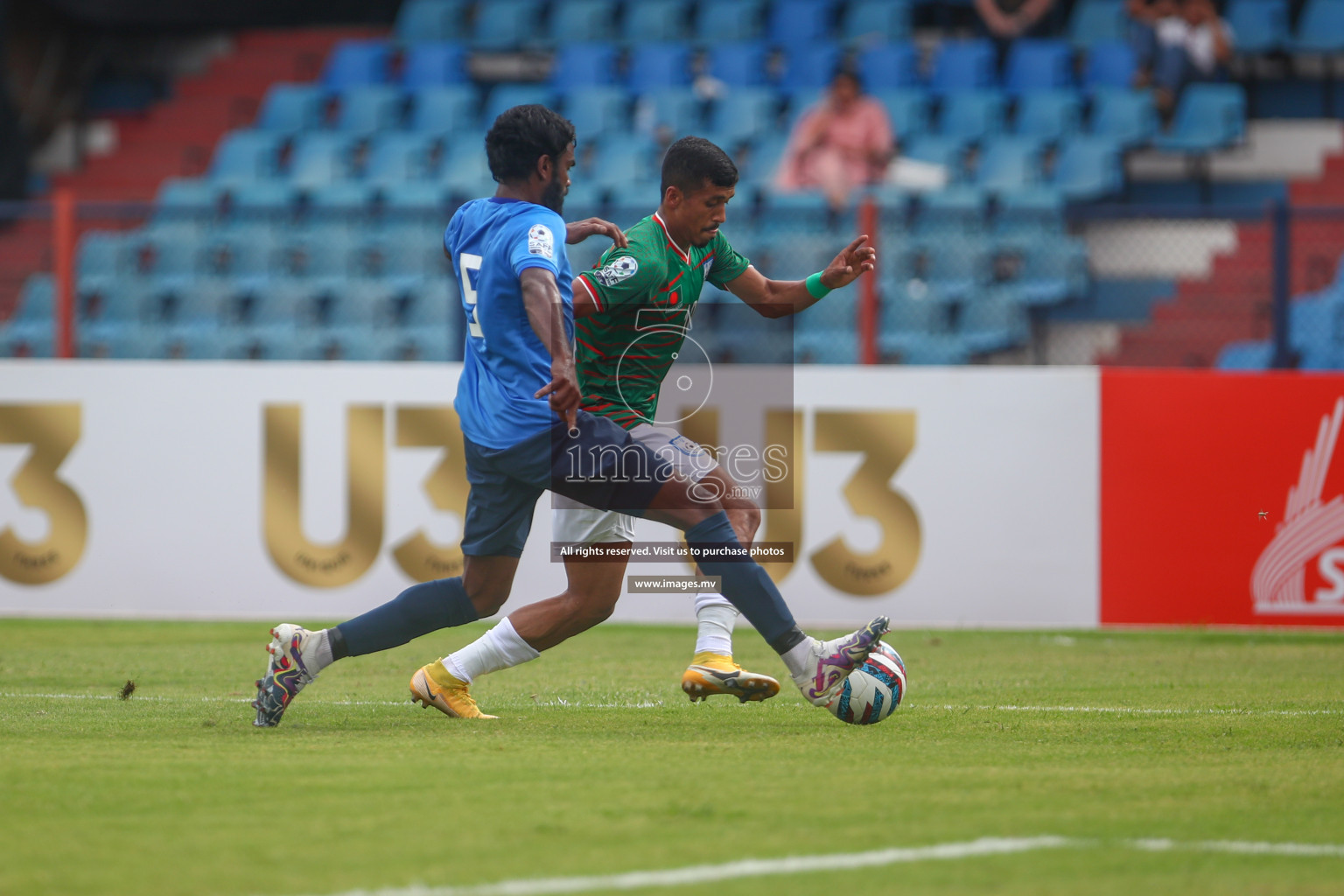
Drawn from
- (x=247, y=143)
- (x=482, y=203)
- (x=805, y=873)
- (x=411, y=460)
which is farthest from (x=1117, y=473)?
(x=247, y=143)

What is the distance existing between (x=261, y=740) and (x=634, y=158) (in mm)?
10021

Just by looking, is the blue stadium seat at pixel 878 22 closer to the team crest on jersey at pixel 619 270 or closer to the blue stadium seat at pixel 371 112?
the blue stadium seat at pixel 371 112

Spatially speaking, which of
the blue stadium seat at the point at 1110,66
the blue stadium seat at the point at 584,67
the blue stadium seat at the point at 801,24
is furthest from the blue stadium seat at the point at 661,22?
the blue stadium seat at the point at 1110,66

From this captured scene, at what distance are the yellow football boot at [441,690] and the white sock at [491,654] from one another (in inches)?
1.1

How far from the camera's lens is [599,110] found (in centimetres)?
1530

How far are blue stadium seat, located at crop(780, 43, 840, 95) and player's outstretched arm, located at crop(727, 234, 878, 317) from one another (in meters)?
9.95

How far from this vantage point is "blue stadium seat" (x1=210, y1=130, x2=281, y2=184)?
15852 mm

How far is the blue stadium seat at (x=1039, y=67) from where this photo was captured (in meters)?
15.1

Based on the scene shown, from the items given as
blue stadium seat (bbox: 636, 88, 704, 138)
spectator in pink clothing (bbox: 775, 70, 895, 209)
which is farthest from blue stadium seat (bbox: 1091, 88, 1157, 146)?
blue stadium seat (bbox: 636, 88, 704, 138)

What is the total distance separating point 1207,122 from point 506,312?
10.5 metres

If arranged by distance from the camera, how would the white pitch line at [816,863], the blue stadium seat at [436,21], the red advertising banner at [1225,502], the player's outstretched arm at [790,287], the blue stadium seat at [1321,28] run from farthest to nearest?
1. the blue stadium seat at [436,21]
2. the blue stadium seat at [1321,28]
3. the red advertising banner at [1225,502]
4. the player's outstretched arm at [790,287]
5. the white pitch line at [816,863]

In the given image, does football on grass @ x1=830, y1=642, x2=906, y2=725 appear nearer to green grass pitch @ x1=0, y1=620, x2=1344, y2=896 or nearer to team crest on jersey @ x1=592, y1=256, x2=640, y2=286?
green grass pitch @ x1=0, y1=620, x2=1344, y2=896

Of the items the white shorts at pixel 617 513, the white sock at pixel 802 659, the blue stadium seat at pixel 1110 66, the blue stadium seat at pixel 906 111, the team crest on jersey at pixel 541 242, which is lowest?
the white sock at pixel 802 659

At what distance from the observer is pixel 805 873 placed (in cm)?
326
